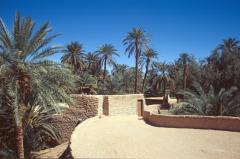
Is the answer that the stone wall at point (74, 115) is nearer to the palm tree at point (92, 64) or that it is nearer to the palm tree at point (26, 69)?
the palm tree at point (26, 69)

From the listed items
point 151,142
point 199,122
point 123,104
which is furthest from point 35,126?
point 199,122

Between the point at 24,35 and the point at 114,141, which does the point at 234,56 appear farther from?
the point at 24,35

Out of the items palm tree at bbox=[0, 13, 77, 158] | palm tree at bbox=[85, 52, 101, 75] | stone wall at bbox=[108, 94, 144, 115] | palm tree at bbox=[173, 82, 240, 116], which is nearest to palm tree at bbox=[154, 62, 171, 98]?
palm tree at bbox=[85, 52, 101, 75]

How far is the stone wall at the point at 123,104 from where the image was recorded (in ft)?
61.6

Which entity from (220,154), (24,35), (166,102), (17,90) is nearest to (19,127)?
(17,90)

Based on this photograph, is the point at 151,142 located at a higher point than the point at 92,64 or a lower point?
lower

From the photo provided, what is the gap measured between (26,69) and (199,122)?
9.83 meters

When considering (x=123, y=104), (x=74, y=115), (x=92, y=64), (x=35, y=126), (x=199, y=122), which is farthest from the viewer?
(x=92, y=64)

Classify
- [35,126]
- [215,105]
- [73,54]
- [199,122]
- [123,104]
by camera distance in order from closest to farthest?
1. [199,122]
2. [35,126]
3. [215,105]
4. [123,104]
5. [73,54]

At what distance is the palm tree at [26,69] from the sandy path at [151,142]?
8.97 ft

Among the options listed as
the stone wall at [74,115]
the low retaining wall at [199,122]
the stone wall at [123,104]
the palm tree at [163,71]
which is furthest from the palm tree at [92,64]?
the low retaining wall at [199,122]

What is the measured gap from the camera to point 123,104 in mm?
19766

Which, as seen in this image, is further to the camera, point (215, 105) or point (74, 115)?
point (74, 115)

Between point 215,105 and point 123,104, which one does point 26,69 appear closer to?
point 123,104
